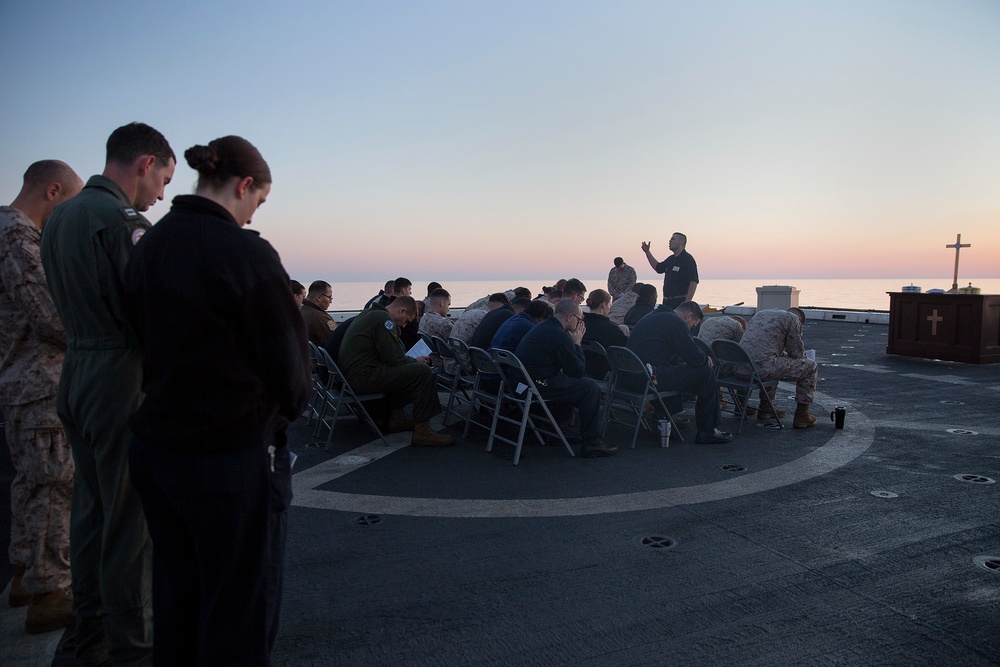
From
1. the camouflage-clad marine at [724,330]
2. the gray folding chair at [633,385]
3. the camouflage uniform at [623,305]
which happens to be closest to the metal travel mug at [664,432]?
the gray folding chair at [633,385]

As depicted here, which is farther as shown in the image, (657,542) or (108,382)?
(657,542)

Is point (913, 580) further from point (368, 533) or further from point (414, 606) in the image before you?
point (368, 533)

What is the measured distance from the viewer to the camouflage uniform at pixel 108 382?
195 cm

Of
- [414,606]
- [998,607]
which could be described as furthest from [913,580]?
[414,606]

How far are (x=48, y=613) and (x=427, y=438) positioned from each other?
301cm

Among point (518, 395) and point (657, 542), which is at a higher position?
point (518, 395)

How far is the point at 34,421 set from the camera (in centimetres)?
243

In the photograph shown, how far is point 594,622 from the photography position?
2496 mm

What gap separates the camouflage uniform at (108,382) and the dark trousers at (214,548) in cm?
48

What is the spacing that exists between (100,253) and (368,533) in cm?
202

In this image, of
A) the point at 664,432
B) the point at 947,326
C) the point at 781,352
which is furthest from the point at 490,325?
the point at 947,326

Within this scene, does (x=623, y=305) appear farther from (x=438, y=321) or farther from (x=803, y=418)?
(x=803, y=418)


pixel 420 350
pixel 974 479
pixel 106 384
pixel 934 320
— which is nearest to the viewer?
pixel 106 384

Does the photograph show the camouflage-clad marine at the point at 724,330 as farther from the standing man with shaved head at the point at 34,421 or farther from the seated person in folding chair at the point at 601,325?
the standing man with shaved head at the point at 34,421
